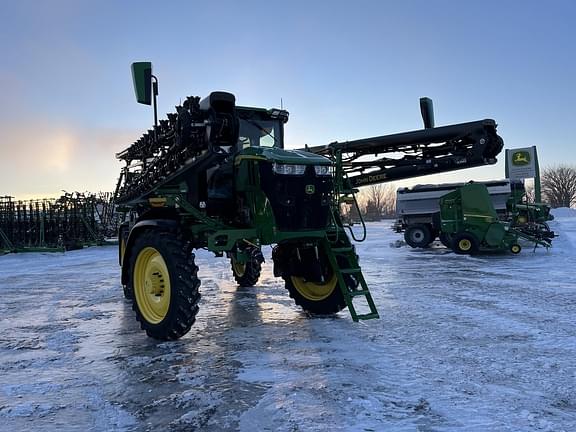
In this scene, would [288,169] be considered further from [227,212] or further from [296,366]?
[296,366]

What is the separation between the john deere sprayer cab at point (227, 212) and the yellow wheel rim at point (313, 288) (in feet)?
0.04

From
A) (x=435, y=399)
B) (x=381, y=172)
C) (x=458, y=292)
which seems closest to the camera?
(x=435, y=399)

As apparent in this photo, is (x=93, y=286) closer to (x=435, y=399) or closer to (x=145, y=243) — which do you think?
(x=145, y=243)

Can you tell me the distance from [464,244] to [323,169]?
1082cm

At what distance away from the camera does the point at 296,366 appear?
14.3 feet

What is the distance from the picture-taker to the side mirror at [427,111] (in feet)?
32.4

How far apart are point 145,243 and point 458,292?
5.40 m

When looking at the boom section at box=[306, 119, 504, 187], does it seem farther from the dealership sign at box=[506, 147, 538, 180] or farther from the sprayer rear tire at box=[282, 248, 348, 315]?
the dealership sign at box=[506, 147, 538, 180]

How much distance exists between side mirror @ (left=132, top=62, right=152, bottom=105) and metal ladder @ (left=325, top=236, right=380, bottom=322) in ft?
8.51

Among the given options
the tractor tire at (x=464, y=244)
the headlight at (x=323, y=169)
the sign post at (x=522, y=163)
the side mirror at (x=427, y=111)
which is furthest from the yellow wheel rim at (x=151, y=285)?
the sign post at (x=522, y=163)

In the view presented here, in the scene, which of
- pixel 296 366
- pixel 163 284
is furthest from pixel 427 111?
pixel 296 366

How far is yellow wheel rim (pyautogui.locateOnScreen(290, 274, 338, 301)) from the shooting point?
624 centimetres

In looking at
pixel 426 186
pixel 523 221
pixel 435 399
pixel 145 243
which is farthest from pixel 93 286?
pixel 523 221

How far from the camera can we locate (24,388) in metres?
4.02
